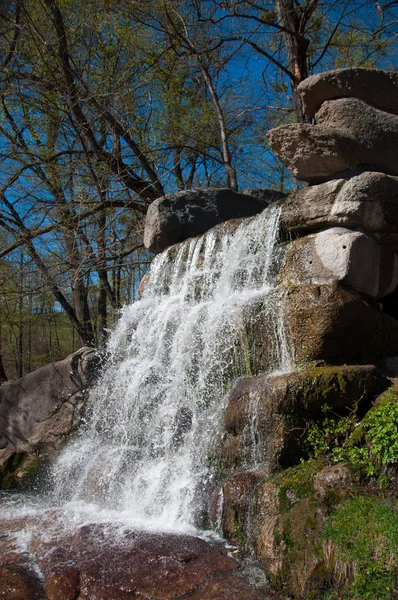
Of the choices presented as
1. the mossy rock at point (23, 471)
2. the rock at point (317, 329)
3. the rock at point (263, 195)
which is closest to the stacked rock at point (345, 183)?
the rock at point (317, 329)

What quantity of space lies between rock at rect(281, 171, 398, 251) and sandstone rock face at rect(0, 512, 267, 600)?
3.14 metres

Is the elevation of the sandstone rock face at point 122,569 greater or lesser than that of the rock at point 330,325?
lesser

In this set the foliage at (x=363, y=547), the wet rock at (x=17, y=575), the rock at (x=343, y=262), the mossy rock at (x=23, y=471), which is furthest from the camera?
the mossy rock at (x=23, y=471)

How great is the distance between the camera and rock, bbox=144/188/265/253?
729 cm

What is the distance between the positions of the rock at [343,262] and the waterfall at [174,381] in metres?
0.30

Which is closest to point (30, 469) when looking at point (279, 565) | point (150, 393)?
point (150, 393)

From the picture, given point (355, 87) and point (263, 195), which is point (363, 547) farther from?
point (263, 195)

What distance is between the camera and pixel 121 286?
11.8 meters

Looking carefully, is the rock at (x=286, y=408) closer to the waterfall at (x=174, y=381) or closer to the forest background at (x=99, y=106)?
the waterfall at (x=174, y=381)

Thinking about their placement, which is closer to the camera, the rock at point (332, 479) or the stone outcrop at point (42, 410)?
the rock at point (332, 479)

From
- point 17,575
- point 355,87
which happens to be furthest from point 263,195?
point 17,575

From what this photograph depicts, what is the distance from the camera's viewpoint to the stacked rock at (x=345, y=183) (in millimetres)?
4918

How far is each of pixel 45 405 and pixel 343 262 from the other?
4.40 meters

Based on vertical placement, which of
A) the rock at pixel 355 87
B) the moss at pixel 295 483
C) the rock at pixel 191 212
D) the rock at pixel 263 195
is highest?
the rock at pixel 355 87
